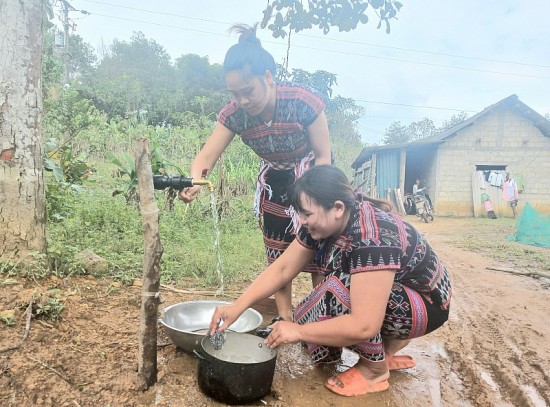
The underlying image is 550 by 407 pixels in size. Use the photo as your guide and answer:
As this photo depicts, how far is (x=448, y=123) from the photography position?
113 feet

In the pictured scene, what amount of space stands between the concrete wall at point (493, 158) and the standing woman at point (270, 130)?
1134 cm

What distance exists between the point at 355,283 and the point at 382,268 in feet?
0.39

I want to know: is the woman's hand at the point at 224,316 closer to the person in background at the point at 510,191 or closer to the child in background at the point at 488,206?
the child in background at the point at 488,206

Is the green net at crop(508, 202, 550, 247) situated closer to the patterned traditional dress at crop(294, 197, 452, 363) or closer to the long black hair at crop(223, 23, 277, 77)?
the patterned traditional dress at crop(294, 197, 452, 363)

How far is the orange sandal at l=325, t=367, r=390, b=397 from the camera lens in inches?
74.4

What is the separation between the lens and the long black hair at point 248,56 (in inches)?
78.1

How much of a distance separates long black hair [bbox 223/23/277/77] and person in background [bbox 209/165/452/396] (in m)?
0.64

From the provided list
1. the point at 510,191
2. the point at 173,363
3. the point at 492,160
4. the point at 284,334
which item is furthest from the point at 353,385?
the point at 492,160

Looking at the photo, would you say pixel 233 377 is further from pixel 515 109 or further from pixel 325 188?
pixel 515 109

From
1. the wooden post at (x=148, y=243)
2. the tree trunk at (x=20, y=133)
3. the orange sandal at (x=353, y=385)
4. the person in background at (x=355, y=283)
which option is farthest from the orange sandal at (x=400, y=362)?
the tree trunk at (x=20, y=133)

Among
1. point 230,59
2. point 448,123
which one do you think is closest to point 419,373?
point 230,59

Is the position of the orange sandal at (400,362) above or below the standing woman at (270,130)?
below

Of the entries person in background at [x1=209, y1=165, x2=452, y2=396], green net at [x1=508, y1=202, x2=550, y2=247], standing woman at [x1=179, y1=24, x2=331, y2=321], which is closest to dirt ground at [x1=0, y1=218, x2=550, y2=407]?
person in background at [x1=209, y1=165, x2=452, y2=396]

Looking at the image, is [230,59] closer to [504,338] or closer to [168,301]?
[168,301]
